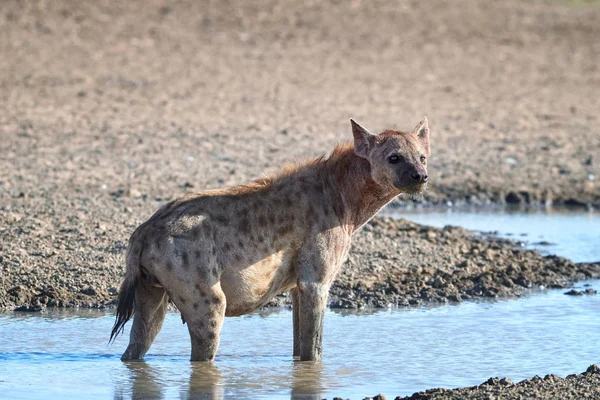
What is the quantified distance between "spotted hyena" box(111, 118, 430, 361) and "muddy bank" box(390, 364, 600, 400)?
1.06 metres

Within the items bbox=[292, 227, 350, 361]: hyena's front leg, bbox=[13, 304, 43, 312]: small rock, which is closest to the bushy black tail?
bbox=[292, 227, 350, 361]: hyena's front leg

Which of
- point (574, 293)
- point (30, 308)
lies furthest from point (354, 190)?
point (574, 293)

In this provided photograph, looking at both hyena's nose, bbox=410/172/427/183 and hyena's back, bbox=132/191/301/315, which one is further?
hyena's nose, bbox=410/172/427/183

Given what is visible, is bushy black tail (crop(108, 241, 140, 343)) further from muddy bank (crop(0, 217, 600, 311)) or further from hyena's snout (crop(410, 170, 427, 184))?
muddy bank (crop(0, 217, 600, 311))

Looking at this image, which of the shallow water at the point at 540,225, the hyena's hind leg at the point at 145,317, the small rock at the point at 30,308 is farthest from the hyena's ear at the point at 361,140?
the shallow water at the point at 540,225

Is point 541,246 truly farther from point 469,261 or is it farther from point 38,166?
point 38,166

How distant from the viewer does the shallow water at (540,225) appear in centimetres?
1068

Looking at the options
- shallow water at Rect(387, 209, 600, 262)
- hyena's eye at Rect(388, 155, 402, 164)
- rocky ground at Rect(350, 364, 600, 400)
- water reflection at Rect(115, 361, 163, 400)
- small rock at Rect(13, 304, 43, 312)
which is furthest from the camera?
shallow water at Rect(387, 209, 600, 262)

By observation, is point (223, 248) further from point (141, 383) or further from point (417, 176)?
point (417, 176)

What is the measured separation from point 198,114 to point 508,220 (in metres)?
4.75

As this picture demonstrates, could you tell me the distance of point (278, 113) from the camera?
50.0 ft

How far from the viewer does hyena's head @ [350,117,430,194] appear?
689 cm

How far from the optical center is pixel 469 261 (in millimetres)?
9555

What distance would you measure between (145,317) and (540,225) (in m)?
5.84
